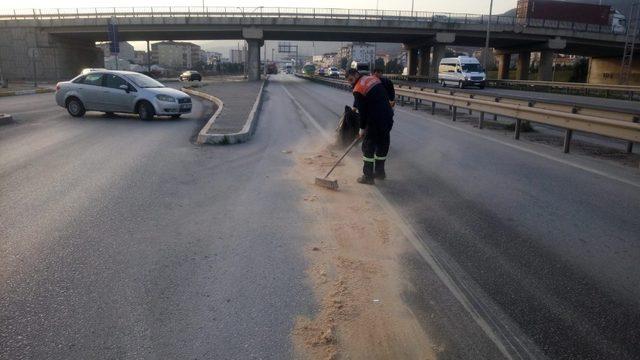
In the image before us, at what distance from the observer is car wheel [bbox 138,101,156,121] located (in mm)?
16312

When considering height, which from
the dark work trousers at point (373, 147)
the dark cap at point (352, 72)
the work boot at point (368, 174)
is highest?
the dark cap at point (352, 72)

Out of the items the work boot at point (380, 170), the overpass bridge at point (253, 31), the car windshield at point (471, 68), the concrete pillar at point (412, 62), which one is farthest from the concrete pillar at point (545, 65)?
the work boot at point (380, 170)

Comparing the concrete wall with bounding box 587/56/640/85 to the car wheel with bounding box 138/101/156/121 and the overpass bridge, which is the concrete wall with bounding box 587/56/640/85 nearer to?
the overpass bridge

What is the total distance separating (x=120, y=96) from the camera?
16.5 meters

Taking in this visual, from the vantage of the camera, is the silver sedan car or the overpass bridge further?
the overpass bridge

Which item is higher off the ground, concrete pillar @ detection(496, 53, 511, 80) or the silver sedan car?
concrete pillar @ detection(496, 53, 511, 80)

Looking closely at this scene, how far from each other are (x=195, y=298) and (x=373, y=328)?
1399mm

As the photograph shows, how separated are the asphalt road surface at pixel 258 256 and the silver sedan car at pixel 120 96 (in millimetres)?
7068

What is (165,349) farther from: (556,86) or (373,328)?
(556,86)

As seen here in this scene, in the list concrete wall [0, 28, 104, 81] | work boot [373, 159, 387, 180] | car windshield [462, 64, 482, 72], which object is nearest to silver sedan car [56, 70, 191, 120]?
work boot [373, 159, 387, 180]

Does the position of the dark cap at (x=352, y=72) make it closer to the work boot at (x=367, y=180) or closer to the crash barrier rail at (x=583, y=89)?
the work boot at (x=367, y=180)

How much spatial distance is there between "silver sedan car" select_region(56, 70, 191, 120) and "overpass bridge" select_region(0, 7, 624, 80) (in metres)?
41.4

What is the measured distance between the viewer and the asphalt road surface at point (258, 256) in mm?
3326

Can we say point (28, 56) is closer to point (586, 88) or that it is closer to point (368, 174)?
point (586, 88)
